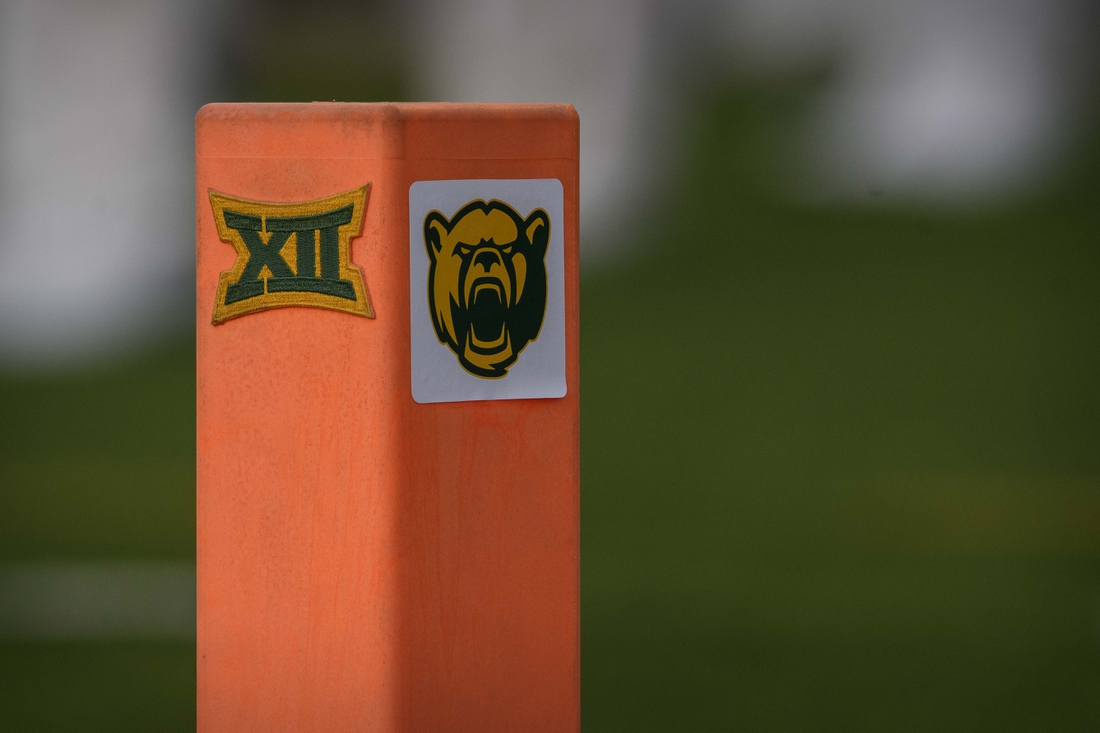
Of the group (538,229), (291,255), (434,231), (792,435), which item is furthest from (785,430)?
(291,255)

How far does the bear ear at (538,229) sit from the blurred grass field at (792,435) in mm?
1789

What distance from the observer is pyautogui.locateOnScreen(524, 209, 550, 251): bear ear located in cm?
206

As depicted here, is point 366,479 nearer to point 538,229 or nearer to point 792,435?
point 538,229

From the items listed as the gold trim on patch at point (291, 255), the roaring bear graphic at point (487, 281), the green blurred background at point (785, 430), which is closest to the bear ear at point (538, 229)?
the roaring bear graphic at point (487, 281)

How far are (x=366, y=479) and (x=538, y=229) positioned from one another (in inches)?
26.7

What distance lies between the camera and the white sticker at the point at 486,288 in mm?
2035

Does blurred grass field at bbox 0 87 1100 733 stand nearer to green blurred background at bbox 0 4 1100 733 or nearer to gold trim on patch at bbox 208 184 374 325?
green blurred background at bbox 0 4 1100 733

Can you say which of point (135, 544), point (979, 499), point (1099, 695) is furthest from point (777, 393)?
point (135, 544)

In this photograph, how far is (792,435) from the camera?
3.95 m

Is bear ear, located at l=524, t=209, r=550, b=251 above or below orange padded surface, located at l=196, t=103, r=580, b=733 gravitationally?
above

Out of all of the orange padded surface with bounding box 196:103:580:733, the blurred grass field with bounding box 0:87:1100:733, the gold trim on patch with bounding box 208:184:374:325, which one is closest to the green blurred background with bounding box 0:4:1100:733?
the blurred grass field with bounding box 0:87:1100:733

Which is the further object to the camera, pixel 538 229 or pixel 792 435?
pixel 792 435

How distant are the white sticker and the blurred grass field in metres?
1.79

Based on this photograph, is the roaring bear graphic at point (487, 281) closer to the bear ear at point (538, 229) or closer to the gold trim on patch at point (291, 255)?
the bear ear at point (538, 229)
